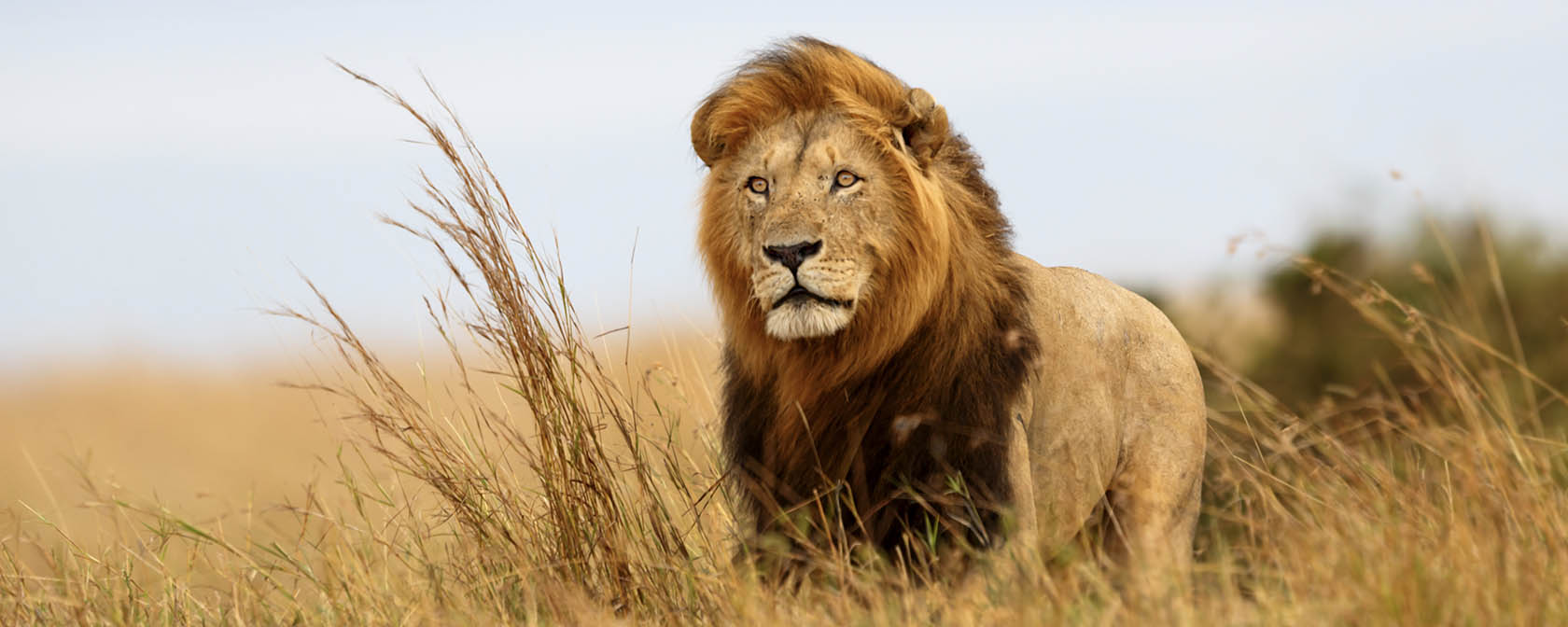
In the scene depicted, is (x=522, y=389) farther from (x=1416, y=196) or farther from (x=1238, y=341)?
(x=1238, y=341)

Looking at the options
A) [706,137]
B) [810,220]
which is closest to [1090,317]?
[810,220]

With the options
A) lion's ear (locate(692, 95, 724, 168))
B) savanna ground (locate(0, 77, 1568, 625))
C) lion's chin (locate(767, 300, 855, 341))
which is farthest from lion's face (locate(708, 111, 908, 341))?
savanna ground (locate(0, 77, 1568, 625))

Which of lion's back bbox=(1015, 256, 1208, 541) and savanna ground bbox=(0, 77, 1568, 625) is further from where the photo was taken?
lion's back bbox=(1015, 256, 1208, 541)

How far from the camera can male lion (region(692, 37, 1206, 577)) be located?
4.29 metres

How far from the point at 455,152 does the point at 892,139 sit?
139 centimetres

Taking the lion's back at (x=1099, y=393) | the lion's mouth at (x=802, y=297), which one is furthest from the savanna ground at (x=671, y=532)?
the lion's mouth at (x=802, y=297)

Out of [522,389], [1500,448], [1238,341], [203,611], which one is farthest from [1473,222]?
[203,611]

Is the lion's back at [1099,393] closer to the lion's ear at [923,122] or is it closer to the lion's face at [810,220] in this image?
the lion's ear at [923,122]

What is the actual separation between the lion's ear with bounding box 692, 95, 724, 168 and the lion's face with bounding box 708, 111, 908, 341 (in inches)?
5.5

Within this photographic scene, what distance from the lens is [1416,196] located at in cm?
496

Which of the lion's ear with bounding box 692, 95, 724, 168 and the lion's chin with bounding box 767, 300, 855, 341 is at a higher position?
the lion's ear with bounding box 692, 95, 724, 168

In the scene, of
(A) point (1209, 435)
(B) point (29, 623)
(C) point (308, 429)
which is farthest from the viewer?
(C) point (308, 429)

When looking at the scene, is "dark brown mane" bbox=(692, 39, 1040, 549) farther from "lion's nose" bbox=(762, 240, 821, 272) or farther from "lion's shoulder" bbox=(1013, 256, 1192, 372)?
"lion's nose" bbox=(762, 240, 821, 272)

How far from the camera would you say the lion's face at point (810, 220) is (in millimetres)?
4113
